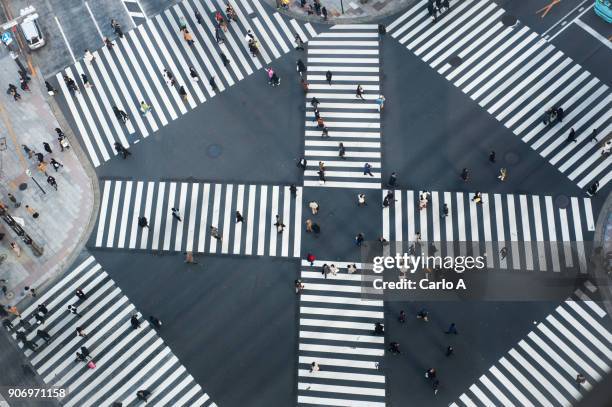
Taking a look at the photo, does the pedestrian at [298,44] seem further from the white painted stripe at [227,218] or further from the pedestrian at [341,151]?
the white painted stripe at [227,218]

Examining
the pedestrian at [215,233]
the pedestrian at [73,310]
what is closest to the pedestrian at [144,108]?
the pedestrian at [215,233]

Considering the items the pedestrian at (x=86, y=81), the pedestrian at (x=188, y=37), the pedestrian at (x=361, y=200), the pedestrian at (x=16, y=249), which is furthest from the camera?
the pedestrian at (x=188, y=37)

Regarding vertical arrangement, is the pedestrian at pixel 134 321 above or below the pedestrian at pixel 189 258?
below

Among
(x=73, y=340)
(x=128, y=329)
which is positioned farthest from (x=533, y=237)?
(x=73, y=340)

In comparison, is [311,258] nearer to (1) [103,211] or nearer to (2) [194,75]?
(1) [103,211]

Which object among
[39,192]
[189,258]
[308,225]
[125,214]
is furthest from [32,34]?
[308,225]

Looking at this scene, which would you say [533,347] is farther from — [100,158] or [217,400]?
[100,158]

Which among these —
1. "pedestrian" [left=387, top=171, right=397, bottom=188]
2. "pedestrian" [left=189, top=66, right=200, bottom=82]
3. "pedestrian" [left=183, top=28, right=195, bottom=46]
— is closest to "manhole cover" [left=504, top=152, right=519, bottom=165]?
"pedestrian" [left=387, top=171, right=397, bottom=188]

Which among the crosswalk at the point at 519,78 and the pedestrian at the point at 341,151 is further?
the pedestrian at the point at 341,151
